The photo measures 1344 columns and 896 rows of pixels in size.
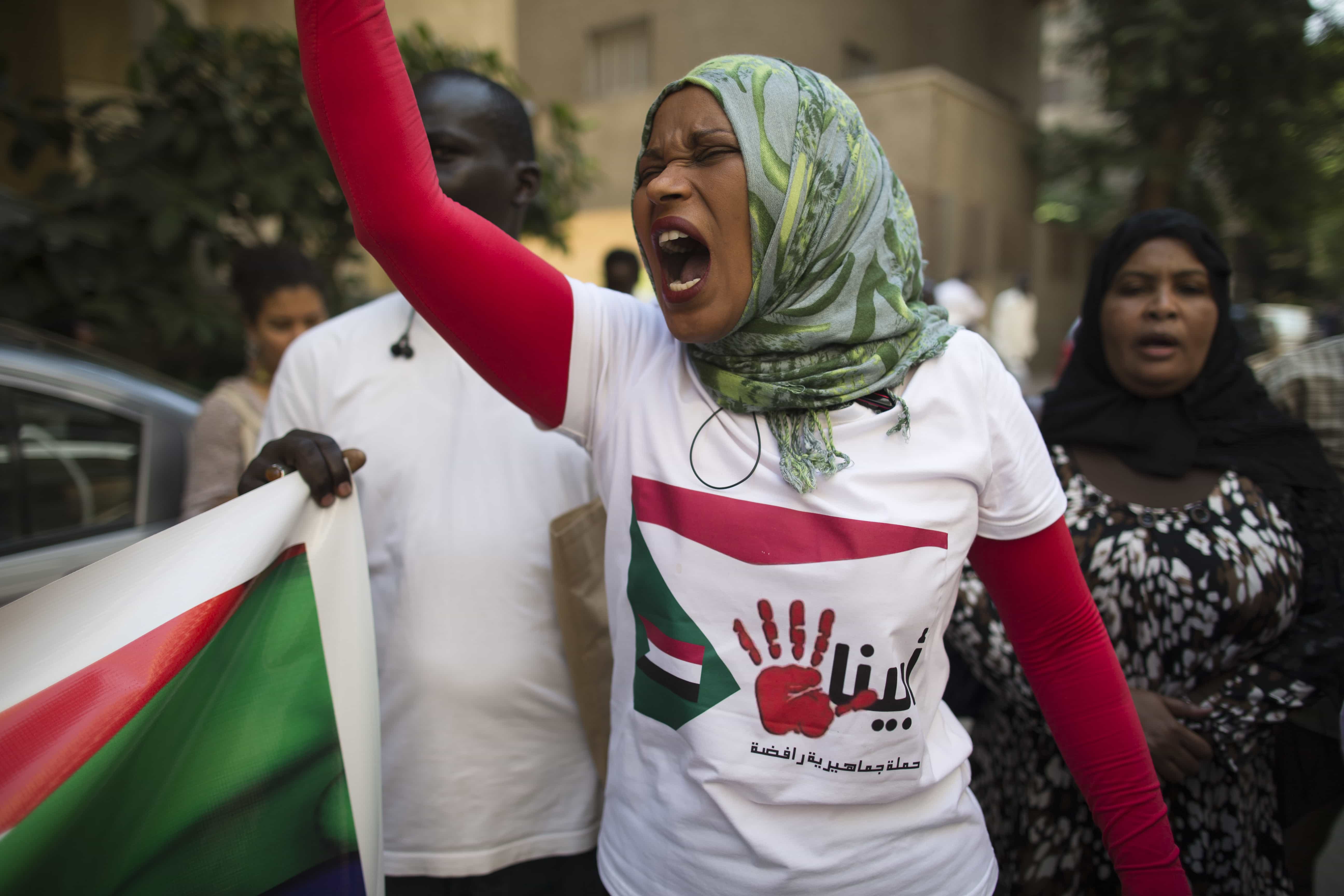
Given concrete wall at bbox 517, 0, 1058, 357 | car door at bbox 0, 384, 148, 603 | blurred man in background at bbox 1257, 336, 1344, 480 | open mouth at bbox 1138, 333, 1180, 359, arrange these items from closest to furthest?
open mouth at bbox 1138, 333, 1180, 359 → blurred man in background at bbox 1257, 336, 1344, 480 → car door at bbox 0, 384, 148, 603 → concrete wall at bbox 517, 0, 1058, 357

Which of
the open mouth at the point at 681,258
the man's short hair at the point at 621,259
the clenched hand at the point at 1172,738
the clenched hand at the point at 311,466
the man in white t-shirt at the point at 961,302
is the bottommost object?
the clenched hand at the point at 1172,738

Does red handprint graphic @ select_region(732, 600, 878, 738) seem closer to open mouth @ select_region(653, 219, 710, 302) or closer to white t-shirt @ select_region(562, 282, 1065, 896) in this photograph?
white t-shirt @ select_region(562, 282, 1065, 896)

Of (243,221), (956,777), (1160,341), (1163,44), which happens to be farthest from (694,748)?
(1163,44)

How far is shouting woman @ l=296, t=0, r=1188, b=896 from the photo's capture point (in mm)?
1228

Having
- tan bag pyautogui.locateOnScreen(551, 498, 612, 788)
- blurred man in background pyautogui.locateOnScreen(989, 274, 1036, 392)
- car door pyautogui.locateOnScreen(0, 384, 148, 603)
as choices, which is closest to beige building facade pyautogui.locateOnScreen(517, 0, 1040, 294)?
blurred man in background pyautogui.locateOnScreen(989, 274, 1036, 392)

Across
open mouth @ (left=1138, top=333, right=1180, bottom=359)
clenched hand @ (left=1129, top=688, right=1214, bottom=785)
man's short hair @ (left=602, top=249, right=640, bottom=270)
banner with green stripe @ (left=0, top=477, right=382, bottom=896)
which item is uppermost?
man's short hair @ (left=602, top=249, right=640, bottom=270)

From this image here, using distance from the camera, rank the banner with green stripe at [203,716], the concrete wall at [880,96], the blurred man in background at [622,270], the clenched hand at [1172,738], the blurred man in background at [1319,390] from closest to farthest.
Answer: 1. the banner with green stripe at [203,716]
2. the clenched hand at [1172,738]
3. the blurred man in background at [1319,390]
4. the blurred man in background at [622,270]
5. the concrete wall at [880,96]

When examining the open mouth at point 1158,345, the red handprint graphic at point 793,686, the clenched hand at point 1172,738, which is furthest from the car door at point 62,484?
the open mouth at point 1158,345

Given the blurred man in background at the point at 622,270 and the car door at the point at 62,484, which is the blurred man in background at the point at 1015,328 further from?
the car door at the point at 62,484

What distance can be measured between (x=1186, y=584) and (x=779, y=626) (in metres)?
1.18

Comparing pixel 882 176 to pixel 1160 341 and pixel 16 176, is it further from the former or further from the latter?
pixel 16 176

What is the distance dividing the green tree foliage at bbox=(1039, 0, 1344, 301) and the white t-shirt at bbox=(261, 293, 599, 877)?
12414 mm

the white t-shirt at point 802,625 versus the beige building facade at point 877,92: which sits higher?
the beige building facade at point 877,92

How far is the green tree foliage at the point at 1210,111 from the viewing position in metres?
12.8
